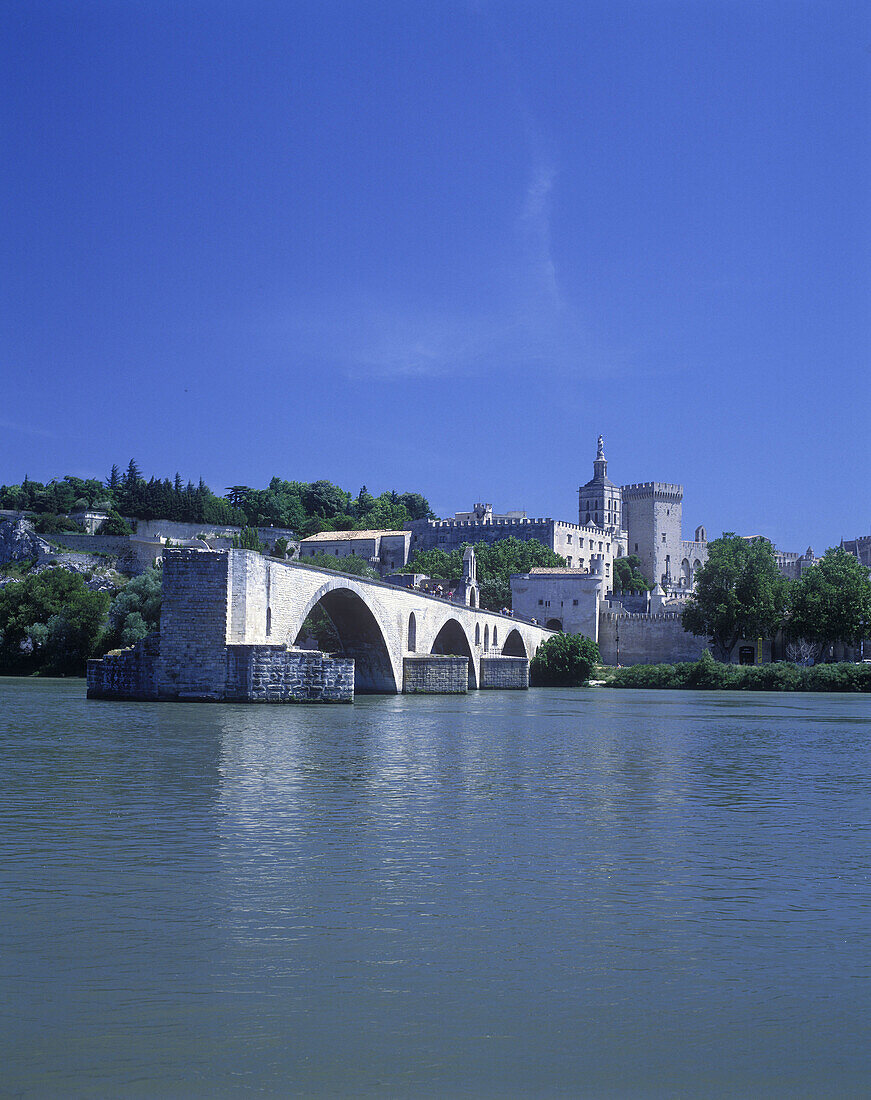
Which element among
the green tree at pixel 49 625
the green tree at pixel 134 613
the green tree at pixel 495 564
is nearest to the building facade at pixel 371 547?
the green tree at pixel 495 564

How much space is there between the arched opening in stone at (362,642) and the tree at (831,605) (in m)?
Result: 33.7

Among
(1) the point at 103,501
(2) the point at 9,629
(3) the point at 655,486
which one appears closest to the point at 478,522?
(3) the point at 655,486

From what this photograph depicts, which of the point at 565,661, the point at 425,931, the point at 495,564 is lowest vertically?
the point at 425,931

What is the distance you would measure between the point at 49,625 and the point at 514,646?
84.6 ft

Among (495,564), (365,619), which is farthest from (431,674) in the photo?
(495,564)

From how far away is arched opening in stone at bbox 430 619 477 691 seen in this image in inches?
2048

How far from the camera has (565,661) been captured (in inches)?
2441

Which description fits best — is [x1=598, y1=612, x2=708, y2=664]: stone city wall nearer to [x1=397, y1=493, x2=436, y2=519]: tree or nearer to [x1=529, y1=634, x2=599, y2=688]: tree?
[x1=529, y1=634, x2=599, y2=688]: tree

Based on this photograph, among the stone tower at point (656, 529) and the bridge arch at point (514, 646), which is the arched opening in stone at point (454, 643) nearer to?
the bridge arch at point (514, 646)

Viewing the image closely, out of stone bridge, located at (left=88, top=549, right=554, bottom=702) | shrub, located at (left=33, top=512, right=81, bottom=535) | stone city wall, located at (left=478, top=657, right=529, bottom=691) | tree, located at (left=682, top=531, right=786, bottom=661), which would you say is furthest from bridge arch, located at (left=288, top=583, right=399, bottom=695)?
shrub, located at (left=33, top=512, right=81, bottom=535)

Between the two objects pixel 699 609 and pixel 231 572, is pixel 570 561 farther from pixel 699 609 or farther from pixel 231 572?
pixel 231 572

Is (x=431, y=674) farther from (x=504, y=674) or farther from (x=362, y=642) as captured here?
(x=504, y=674)

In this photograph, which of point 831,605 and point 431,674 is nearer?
point 431,674

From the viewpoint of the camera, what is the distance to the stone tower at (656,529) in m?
114
